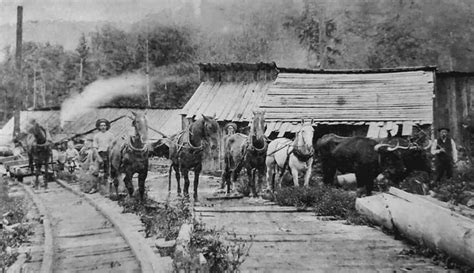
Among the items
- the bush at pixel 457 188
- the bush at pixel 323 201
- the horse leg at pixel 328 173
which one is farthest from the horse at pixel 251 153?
the bush at pixel 457 188

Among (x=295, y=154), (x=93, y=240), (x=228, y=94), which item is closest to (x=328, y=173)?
(x=295, y=154)

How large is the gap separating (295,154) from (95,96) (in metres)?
23.3

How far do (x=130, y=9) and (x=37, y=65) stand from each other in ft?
92.0

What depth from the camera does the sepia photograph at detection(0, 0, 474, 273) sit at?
652cm

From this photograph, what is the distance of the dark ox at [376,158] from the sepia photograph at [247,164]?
37mm

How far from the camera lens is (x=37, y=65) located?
34.4m

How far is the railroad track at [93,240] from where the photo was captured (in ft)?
20.2

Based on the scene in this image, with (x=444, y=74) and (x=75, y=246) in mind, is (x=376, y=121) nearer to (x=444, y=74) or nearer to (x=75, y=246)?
(x=444, y=74)

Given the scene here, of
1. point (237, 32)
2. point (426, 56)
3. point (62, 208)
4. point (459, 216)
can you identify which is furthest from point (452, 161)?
point (237, 32)

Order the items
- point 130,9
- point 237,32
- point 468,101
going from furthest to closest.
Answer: point 237,32
point 468,101
point 130,9

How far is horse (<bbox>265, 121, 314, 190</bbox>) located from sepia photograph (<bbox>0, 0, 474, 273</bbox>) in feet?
0.16

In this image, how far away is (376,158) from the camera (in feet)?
37.2

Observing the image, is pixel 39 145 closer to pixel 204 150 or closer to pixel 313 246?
pixel 204 150

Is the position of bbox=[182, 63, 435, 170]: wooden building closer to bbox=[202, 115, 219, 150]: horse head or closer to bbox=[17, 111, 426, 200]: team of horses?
bbox=[17, 111, 426, 200]: team of horses
